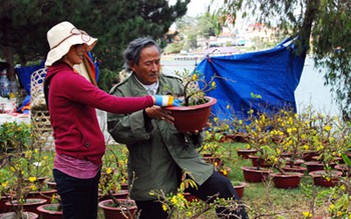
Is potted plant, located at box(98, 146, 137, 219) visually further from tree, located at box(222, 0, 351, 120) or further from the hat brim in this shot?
tree, located at box(222, 0, 351, 120)

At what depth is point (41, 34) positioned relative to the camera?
35.9 ft

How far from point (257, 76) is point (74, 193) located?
728cm

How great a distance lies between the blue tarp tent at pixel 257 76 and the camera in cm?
984

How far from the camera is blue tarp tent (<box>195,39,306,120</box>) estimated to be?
984 centimetres

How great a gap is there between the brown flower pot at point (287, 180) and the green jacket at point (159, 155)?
2821 mm

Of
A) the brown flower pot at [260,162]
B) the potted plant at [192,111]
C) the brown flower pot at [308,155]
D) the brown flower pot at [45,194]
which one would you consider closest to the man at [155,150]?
the potted plant at [192,111]

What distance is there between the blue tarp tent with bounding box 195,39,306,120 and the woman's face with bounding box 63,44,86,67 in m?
6.88

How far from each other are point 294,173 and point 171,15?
855 centimetres

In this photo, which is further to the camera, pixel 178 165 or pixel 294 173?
pixel 294 173

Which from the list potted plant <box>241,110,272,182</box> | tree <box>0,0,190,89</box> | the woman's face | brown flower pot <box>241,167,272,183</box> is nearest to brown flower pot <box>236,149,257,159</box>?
potted plant <box>241,110,272,182</box>

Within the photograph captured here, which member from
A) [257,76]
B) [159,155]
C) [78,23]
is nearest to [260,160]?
[159,155]

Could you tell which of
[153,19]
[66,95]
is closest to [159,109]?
[66,95]

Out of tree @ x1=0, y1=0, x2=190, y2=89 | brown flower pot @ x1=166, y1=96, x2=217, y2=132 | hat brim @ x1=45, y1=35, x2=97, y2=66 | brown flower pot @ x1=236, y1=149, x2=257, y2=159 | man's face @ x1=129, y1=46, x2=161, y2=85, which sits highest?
tree @ x1=0, y1=0, x2=190, y2=89

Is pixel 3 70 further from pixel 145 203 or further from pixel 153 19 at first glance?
pixel 145 203
